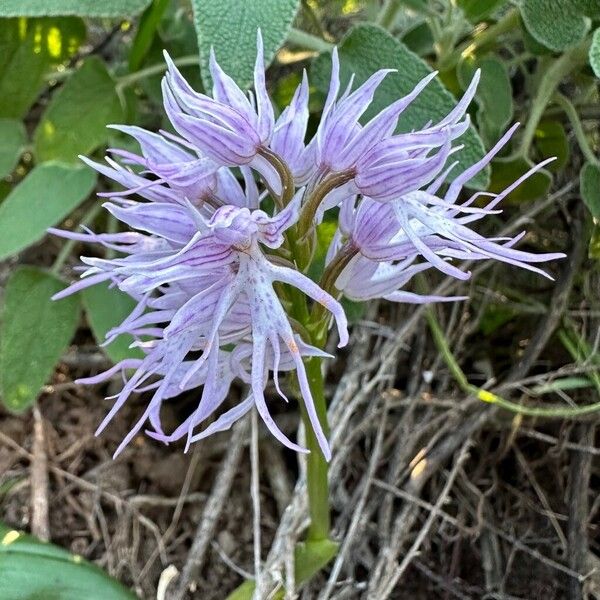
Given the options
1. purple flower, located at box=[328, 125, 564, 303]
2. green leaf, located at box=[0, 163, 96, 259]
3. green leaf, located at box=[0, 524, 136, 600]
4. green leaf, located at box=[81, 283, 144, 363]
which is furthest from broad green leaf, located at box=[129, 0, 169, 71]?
green leaf, located at box=[0, 524, 136, 600]

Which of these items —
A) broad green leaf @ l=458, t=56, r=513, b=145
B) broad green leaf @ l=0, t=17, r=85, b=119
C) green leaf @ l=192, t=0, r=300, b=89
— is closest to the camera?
green leaf @ l=192, t=0, r=300, b=89

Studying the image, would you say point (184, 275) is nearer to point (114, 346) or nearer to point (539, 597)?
point (114, 346)

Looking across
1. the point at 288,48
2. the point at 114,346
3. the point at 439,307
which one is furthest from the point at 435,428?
the point at 288,48

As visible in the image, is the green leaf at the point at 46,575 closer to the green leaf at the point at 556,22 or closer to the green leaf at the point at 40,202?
the green leaf at the point at 40,202

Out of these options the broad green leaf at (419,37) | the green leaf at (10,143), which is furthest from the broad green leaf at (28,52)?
the broad green leaf at (419,37)

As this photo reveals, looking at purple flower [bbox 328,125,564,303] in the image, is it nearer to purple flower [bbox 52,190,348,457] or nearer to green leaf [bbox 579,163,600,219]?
purple flower [bbox 52,190,348,457]

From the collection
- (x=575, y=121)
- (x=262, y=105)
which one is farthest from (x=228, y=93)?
(x=575, y=121)

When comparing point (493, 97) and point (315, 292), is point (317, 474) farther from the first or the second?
point (493, 97)
